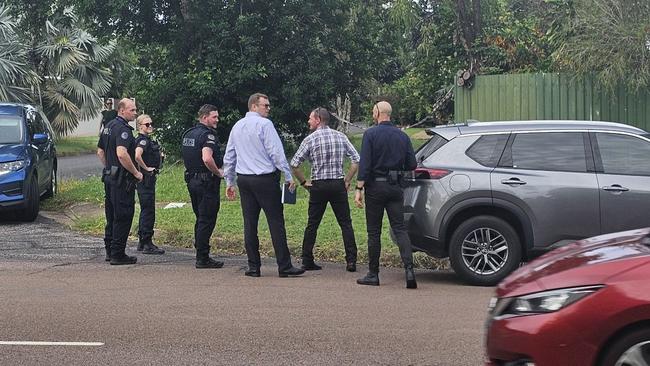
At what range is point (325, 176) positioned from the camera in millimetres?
9664

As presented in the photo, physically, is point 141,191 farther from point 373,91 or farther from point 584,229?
point 373,91

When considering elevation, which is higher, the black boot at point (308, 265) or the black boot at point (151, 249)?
the black boot at point (151, 249)

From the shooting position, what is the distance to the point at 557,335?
4430mm

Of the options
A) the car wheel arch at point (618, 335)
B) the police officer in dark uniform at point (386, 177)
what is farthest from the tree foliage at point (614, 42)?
the car wheel arch at point (618, 335)

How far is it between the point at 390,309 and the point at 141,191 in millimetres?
4576

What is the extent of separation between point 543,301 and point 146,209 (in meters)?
7.47

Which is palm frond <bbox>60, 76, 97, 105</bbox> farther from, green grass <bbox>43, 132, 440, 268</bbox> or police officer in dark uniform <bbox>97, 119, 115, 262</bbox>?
police officer in dark uniform <bbox>97, 119, 115, 262</bbox>

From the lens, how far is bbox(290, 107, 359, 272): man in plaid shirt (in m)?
9.66

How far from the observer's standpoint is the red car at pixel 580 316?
14.3ft

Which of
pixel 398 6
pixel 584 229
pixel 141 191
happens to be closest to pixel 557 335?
pixel 584 229

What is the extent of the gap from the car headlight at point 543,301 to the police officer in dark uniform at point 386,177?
4081 mm

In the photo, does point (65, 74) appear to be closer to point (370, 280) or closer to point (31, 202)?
point (31, 202)

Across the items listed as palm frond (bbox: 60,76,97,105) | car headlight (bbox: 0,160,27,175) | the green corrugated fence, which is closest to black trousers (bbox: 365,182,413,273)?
car headlight (bbox: 0,160,27,175)

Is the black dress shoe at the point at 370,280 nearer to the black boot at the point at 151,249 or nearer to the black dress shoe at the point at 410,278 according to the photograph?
the black dress shoe at the point at 410,278
